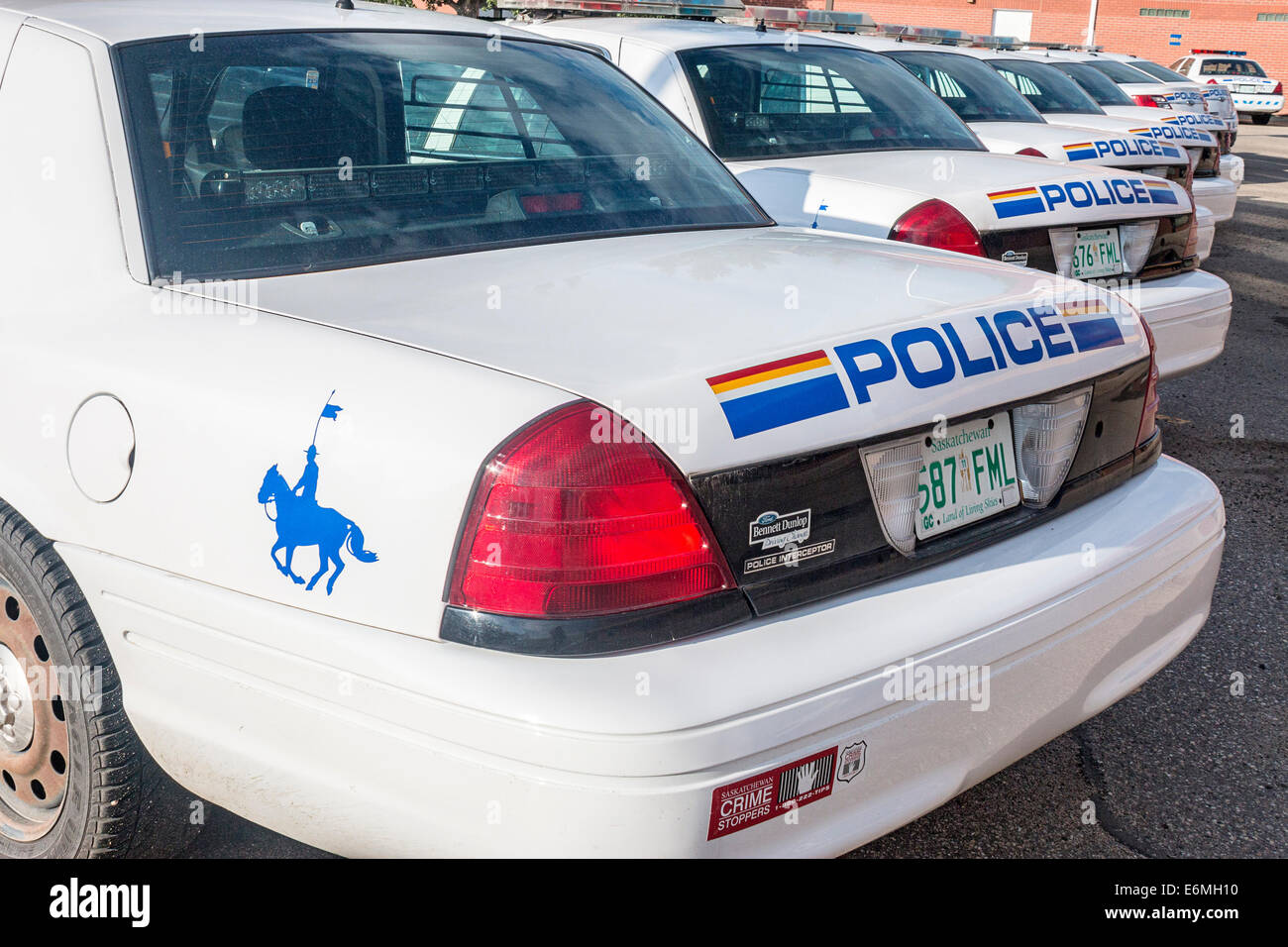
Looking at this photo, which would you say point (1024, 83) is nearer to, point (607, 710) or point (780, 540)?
point (780, 540)

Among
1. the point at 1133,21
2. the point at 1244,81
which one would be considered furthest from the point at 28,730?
the point at 1133,21

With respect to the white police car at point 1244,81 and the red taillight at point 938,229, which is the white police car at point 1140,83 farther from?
the white police car at point 1244,81

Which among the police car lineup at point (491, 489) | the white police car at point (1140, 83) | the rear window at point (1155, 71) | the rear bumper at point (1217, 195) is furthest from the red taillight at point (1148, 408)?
the rear window at point (1155, 71)

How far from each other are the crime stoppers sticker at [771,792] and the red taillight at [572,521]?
278 millimetres

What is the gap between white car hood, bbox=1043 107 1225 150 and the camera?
→ 30.0 feet

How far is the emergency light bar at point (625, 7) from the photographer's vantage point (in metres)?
6.33

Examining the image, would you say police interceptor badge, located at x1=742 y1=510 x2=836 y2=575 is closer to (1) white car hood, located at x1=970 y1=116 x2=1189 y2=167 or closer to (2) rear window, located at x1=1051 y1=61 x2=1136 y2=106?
(1) white car hood, located at x1=970 y1=116 x2=1189 y2=167

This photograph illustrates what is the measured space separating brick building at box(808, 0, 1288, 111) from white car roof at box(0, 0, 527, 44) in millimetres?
39796

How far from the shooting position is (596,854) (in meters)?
1.62

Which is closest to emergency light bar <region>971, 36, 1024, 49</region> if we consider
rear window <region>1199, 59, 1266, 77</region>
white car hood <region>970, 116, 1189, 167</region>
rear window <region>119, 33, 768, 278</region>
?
white car hood <region>970, 116, 1189, 167</region>

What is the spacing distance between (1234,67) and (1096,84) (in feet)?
77.5
